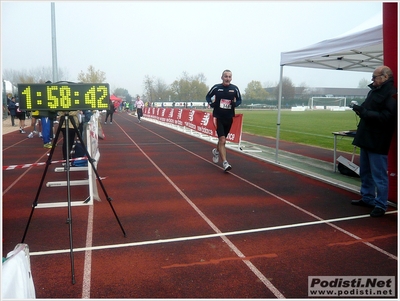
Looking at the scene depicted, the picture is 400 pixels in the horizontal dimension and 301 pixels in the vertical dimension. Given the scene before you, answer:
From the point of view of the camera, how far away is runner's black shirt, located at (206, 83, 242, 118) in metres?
8.19

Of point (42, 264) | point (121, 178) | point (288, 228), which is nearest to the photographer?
point (42, 264)

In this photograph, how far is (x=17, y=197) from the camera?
6.01 meters

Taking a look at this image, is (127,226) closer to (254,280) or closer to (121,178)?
(254,280)

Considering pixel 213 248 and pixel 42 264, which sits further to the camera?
pixel 213 248

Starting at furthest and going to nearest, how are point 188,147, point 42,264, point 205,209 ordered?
1. point 188,147
2. point 205,209
3. point 42,264

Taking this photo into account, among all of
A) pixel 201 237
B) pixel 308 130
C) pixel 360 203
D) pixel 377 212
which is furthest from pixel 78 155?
pixel 308 130

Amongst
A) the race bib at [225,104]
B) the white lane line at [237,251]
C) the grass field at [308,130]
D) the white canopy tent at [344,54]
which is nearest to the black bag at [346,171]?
the grass field at [308,130]

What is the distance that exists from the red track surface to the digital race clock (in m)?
1.55

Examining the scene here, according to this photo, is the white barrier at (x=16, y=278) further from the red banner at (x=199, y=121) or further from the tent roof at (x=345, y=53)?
the red banner at (x=199, y=121)

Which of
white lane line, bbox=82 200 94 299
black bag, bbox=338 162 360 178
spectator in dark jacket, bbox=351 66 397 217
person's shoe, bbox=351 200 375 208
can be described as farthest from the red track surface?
black bag, bbox=338 162 360 178

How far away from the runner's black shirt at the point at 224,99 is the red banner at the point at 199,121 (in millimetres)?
3887

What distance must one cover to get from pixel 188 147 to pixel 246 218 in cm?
810

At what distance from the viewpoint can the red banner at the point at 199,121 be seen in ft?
41.2

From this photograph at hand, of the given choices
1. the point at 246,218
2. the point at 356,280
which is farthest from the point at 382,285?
the point at 246,218
